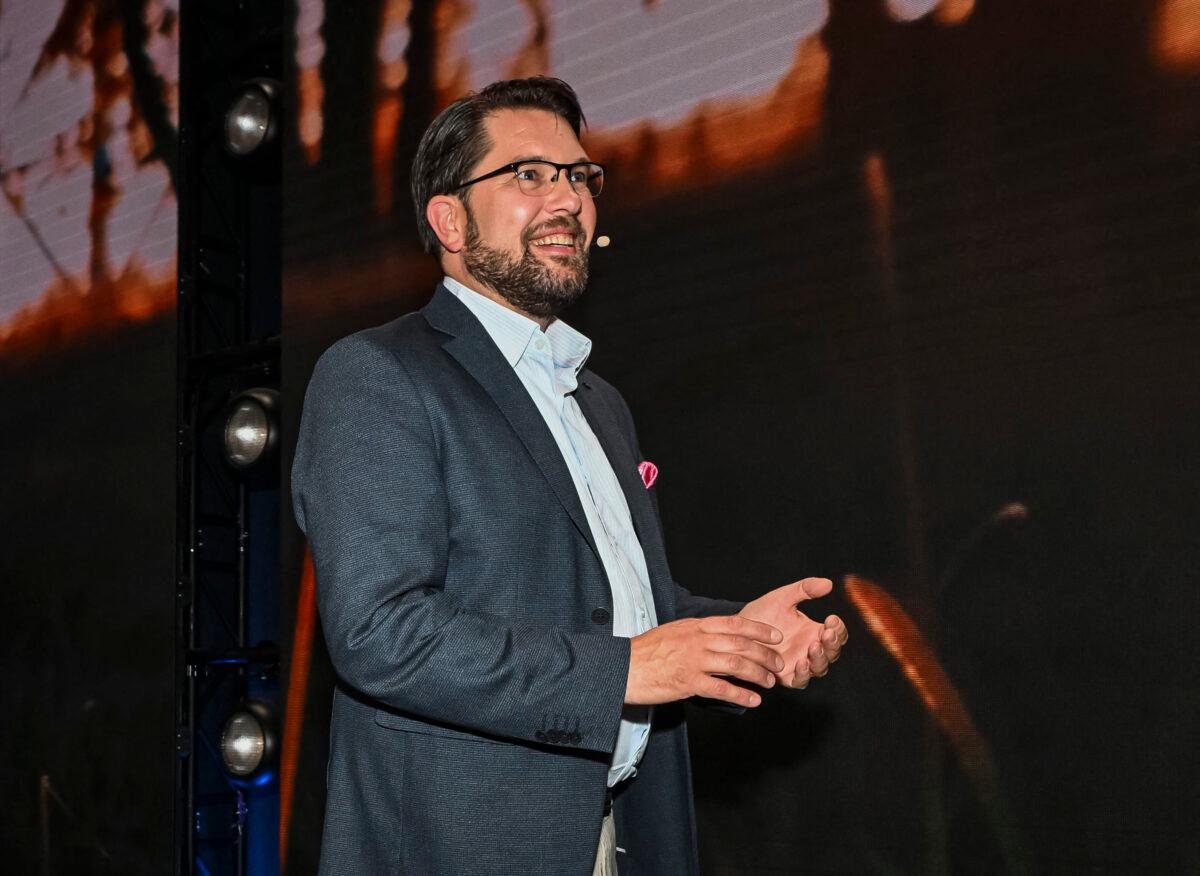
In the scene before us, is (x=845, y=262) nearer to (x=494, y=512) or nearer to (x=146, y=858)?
(x=494, y=512)

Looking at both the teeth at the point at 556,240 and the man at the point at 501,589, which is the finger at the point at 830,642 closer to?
the man at the point at 501,589

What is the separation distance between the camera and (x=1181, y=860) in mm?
2311

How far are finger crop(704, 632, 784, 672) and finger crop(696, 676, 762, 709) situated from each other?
1.3 inches

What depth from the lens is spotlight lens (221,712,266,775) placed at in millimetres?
3812

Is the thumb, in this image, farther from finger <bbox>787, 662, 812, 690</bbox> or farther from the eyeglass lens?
the eyeglass lens

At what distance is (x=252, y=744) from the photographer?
3818 mm

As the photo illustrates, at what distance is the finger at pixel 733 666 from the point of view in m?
1.33

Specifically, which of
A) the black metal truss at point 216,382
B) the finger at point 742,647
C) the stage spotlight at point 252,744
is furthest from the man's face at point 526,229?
the stage spotlight at point 252,744

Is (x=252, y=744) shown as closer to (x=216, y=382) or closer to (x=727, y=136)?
(x=216, y=382)

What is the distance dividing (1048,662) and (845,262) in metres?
0.95

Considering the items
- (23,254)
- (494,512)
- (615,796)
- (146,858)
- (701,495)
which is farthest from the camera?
(23,254)

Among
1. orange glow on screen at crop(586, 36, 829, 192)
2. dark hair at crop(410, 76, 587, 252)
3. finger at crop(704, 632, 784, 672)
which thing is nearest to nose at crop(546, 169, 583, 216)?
dark hair at crop(410, 76, 587, 252)

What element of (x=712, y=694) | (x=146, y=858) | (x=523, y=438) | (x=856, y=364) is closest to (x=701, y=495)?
(x=856, y=364)

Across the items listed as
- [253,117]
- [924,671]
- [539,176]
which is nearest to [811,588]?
[539,176]
